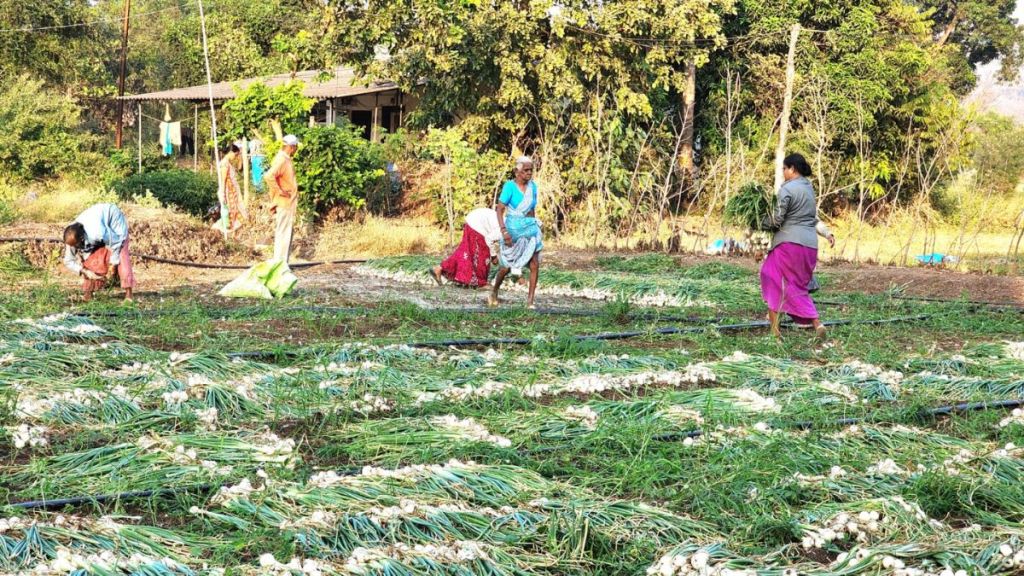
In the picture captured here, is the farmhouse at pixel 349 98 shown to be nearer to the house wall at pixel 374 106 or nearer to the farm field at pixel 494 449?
the house wall at pixel 374 106

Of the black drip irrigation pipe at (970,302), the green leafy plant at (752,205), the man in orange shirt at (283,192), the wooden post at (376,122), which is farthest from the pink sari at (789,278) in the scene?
the wooden post at (376,122)

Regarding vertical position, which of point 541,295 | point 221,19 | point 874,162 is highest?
point 221,19

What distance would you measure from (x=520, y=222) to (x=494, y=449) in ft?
14.7

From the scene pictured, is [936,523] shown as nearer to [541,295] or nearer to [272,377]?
[272,377]

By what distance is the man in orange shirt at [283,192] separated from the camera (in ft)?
34.4

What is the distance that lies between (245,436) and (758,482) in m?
2.24

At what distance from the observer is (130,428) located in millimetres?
4703

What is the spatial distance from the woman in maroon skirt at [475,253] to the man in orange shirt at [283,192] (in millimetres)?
1624

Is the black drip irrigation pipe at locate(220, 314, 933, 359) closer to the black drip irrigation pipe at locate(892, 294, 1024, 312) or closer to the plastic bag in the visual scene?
the black drip irrigation pipe at locate(892, 294, 1024, 312)

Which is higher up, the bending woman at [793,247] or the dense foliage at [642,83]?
the dense foliage at [642,83]

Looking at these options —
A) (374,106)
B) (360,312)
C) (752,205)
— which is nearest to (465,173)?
(374,106)

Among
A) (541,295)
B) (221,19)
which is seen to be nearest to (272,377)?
(541,295)

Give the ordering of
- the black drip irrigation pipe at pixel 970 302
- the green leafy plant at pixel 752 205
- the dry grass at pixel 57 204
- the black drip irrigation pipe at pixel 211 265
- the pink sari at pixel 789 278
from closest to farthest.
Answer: the pink sari at pixel 789 278, the green leafy plant at pixel 752 205, the black drip irrigation pipe at pixel 970 302, the black drip irrigation pipe at pixel 211 265, the dry grass at pixel 57 204

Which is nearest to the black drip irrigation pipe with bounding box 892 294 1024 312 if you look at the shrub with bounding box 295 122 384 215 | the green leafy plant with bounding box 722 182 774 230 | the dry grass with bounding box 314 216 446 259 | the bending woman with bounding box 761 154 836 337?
the green leafy plant with bounding box 722 182 774 230
